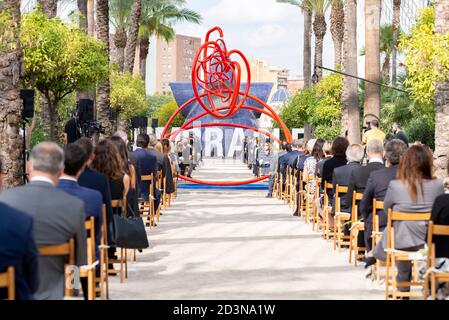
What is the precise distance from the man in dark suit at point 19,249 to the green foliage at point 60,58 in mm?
15486

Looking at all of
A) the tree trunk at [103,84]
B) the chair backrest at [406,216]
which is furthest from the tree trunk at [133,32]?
the chair backrest at [406,216]

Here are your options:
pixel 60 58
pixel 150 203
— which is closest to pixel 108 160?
pixel 150 203


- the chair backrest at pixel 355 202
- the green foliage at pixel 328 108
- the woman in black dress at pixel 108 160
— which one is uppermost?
the green foliage at pixel 328 108

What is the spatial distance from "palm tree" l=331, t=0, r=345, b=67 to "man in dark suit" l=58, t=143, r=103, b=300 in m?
35.8

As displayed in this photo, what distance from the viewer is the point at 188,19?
6238 centimetres

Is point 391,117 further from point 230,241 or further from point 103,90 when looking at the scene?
point 230,241

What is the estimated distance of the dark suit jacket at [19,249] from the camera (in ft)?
17.9

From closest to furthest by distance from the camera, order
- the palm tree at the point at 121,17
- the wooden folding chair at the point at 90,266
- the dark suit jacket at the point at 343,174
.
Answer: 1. the wooden folding chair at the point at 90,266
2. the dark suit jacket at the point at 343,174
3. the palm tree at the point at 121,17

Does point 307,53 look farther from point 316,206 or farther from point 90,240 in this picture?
point 90,240

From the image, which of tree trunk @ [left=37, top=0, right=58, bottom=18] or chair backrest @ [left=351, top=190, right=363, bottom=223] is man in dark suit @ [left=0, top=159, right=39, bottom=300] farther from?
tree trunk @ [left=37, top=0, right=58, bottom=18]

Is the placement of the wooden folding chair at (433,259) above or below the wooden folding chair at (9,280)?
below

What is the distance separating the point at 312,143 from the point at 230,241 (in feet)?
14.3

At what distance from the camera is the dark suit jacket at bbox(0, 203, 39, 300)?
5461mm

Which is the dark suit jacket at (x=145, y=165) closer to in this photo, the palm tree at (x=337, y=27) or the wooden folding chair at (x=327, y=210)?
the wooden folding chair at (x=327, y=210)
